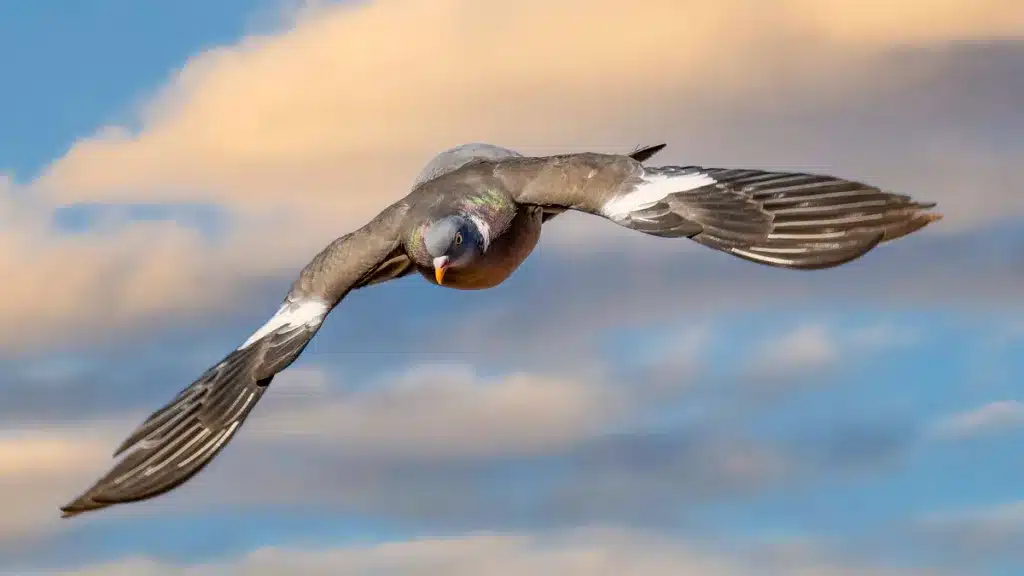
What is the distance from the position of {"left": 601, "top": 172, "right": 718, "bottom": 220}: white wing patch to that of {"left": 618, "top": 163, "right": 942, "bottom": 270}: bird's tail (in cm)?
2

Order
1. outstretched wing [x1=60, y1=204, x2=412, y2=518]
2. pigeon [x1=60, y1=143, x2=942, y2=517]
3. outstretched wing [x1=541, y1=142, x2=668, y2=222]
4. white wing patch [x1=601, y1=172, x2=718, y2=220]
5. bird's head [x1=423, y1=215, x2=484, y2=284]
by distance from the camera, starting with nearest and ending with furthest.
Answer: pigeon [x1=60, y1=143, x2=942, y2=517] < white wing patch [x1=601, y1=172, x2=718, y2=220] < outstretched wing [x1=60, y1=204, x2=412, y2=518] < bird's head [x1=423, y1=215, x2=484, y2=284] < outstretched wing [x1=541, y1=142, x2=668, y2=222]

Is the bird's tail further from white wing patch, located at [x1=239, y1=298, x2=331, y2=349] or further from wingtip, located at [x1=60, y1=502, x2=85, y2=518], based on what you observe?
wingtip, located at [x1=60, y1=502, x2=85, y2=518]

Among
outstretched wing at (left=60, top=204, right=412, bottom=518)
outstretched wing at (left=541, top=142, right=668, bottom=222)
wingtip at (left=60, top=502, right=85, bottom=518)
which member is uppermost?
outstretched wing at (left=541, top=142, right=668, bottom=222)

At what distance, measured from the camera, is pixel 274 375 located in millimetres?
14648

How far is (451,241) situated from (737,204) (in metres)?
2.62

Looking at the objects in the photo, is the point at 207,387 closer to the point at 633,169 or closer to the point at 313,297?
the point at 313,297

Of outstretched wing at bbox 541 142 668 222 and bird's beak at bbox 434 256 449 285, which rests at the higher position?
outstretched wing at bbox 541 142 668 222

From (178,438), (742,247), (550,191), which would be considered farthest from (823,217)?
(178,438)

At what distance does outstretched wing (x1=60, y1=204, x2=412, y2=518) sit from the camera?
14.1m

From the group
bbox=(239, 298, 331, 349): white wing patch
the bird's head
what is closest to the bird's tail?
the bird's head

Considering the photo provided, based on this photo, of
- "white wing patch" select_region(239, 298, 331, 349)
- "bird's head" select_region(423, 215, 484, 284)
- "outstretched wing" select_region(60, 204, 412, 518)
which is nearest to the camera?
"outstretched wing" select_region(60, 204, 412, 518)

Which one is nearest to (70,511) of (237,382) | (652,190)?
(237,382)

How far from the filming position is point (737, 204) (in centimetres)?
1334

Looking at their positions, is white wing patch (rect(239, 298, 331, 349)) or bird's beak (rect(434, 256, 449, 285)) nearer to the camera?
bird's beak (rect(434, 256, 449, 285))
